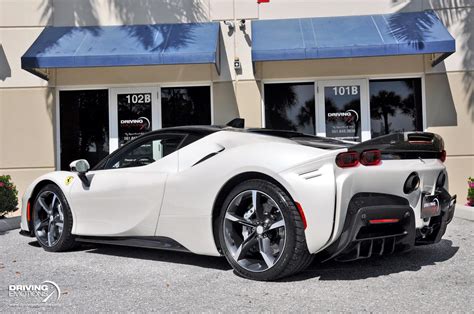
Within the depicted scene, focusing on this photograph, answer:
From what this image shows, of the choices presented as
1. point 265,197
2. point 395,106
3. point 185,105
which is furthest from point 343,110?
point 265,197

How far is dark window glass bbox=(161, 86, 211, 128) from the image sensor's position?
9664 millimetres

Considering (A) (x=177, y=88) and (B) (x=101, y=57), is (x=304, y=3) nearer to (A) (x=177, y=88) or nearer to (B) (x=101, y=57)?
(A) (x=177, y=88)

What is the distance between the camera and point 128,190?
14.7 feet

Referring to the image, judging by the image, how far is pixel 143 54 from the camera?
8.07 metres

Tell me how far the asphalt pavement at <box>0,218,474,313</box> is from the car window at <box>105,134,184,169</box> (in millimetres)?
961

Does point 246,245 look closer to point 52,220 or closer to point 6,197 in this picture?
point 52,220

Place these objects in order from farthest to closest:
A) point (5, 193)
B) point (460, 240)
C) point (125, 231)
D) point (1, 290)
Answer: point (5, 193), point (460, 240), point (125, 231), point (1, 290)

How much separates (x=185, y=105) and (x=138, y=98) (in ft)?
3.27

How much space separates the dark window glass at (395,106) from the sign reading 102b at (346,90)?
33 cm

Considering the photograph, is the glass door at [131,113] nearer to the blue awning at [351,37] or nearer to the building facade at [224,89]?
the building facade at [224,89]

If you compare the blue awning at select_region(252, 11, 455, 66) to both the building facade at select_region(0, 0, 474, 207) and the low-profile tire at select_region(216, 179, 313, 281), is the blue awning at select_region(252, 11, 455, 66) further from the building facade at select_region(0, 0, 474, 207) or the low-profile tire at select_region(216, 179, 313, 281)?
the low-profile tire at select_region(216, 179, 313, 281)

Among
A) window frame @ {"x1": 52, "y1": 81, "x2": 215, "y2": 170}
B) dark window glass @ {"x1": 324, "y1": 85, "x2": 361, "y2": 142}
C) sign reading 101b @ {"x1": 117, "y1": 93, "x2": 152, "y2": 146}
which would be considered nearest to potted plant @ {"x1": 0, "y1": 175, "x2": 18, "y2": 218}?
window frame @ {"x1": 52, "y1": 81, "x2": 215, "y2": 170}

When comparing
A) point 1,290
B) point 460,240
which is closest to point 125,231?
point 1,290

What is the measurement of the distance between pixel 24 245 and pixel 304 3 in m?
6.81
